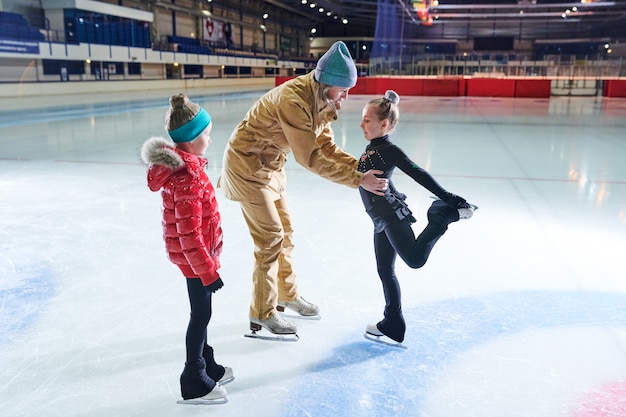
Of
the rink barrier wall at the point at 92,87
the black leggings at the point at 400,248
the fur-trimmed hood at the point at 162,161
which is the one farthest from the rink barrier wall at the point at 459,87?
the fur-trimmed hood at the point at 162,161

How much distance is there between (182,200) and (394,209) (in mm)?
934

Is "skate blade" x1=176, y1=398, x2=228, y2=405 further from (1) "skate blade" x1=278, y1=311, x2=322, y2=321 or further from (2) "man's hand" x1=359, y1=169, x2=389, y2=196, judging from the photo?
(2) "man's hand" x1=359, y1=169, x2=389, y2=196

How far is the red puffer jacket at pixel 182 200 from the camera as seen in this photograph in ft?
5.77

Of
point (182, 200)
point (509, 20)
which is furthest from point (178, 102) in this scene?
point (509, 20)

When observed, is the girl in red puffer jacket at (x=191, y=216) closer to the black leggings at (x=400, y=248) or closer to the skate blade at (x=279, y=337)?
the skate blade at (x=279, y=337)

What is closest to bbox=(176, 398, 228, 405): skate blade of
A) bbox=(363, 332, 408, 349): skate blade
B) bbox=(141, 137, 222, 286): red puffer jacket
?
bbox=(141, 137, 222, 286): red puffer jacket

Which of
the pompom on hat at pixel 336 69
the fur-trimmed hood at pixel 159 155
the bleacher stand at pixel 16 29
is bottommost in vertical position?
the fur-trimmed hood at pixel 159 155

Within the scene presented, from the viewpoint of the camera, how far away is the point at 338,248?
3.78 m

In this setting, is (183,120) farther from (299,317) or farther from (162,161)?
(299,317)

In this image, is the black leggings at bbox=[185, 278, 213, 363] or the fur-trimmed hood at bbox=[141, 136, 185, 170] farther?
the black leggings at bbox=[185, 278, 213, 363]

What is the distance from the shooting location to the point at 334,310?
2.81m

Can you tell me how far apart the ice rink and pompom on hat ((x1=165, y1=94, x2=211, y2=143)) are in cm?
18

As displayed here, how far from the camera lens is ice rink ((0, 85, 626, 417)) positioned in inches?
80.4

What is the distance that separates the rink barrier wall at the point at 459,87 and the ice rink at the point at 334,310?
1991 centimetres
